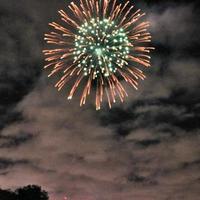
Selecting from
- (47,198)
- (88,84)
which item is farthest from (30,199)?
(88,84)

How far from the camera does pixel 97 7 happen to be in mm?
47406

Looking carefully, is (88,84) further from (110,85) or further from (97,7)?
(97,7)

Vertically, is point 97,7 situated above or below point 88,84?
above

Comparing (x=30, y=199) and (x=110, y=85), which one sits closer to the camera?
(x=110, y=85)

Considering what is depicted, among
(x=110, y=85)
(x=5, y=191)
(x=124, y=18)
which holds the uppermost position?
(x=5, y=191)

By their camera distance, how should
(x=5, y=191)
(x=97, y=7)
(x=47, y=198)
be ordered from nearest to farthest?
1. (x=97, y=7)
2. (x=5, y=191)
3. (x=47, y=198)

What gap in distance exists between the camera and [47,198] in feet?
385

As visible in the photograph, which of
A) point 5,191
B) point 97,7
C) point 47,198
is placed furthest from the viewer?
point 47,198

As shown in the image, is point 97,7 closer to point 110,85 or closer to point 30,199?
point 110,85

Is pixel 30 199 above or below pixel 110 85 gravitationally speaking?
above

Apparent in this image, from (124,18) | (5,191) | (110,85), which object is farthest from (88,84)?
(5,191)

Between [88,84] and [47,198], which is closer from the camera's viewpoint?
[88,84]

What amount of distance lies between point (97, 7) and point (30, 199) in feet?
244

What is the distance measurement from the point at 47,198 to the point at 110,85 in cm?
7255
